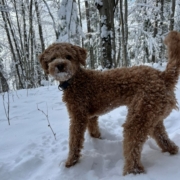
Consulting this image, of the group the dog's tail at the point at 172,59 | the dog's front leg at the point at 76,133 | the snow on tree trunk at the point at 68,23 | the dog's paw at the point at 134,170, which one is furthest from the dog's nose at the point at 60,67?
the snow on tree trunk at the point at 68,23

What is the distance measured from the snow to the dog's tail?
40.4 inches

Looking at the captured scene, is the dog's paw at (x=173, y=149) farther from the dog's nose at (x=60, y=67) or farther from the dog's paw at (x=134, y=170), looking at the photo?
the dog's nose at (x=60, y=67)

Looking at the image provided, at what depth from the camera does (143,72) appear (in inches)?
99.1

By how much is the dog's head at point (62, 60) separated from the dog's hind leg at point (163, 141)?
1.48 metres

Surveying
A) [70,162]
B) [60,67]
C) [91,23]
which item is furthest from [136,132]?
[91,23]

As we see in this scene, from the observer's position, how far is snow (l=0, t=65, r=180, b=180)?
2436mm

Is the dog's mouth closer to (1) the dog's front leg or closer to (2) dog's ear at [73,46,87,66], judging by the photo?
(2) dog's ear at [73,46,87,66]

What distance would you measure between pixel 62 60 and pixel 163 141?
6.06 ft

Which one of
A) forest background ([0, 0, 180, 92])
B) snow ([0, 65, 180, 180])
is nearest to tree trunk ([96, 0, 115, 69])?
forest background ([0, 0, 180, 92])

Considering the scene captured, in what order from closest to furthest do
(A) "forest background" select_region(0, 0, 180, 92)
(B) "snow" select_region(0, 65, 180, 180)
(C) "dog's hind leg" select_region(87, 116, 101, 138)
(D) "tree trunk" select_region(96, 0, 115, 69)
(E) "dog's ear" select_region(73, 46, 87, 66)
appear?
1. (B) "snow" select_region(0, 65, 180, 180)
2. (E) "dog's ear" select_region(73, 46, 87, 66)
3. (C) "dog's hind leg" select_region(87, 116, 101, 138)
4. (D) "tree trunk" select_region(96, 0, 115, 69)
5. (A) "forest background" select_region(0, 0, 180, 92)

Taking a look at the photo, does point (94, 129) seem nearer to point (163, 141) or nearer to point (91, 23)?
point (163, 141)

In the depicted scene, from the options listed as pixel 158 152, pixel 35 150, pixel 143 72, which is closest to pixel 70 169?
pixel 35 150

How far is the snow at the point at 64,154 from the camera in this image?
244cm

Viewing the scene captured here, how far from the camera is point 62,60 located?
8.90 feet
